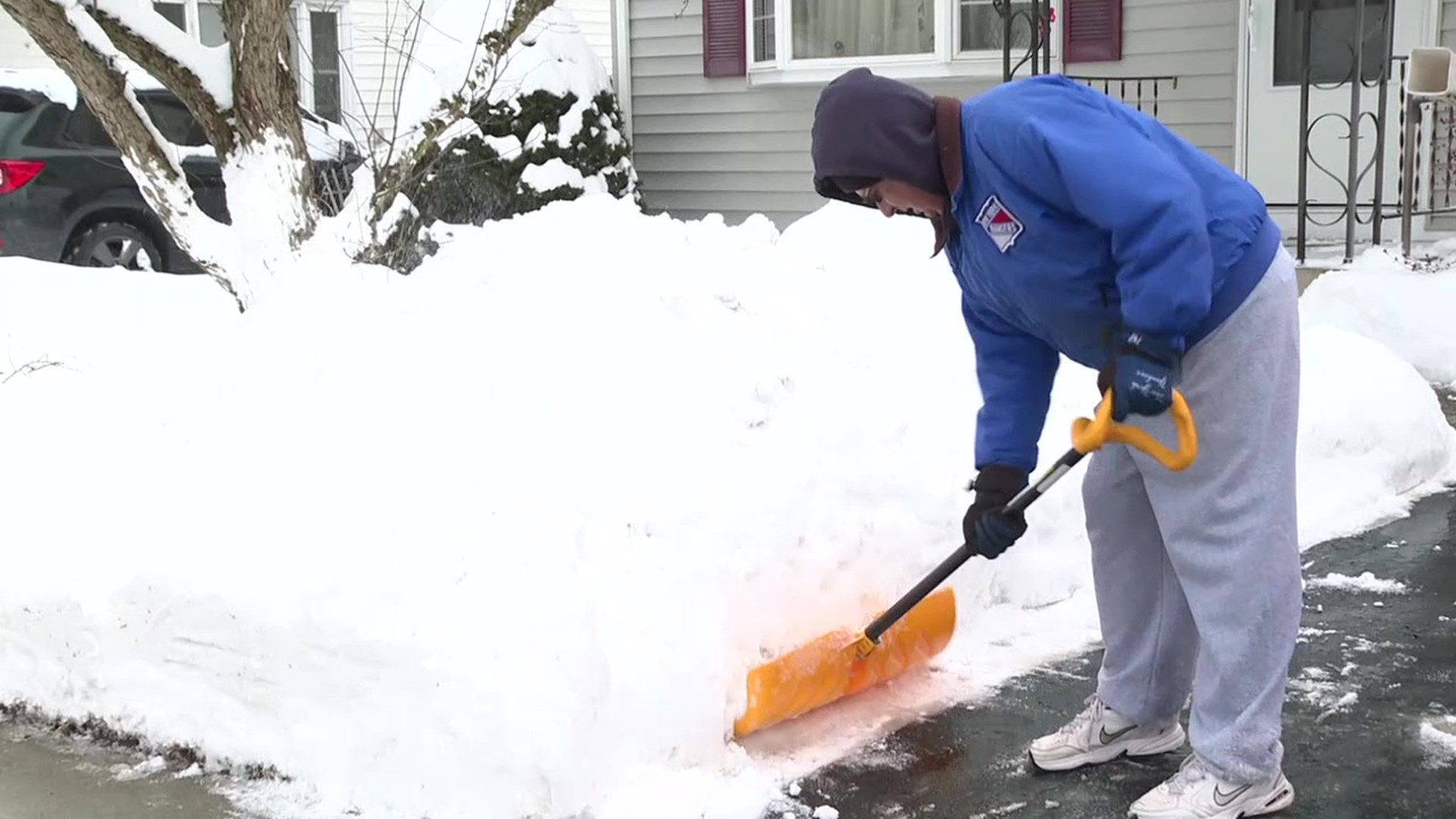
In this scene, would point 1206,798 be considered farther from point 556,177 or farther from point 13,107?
point 13,107

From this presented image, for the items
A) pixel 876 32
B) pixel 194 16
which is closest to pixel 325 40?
pixel 194 16

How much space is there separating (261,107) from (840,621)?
325cm

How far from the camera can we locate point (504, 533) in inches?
134

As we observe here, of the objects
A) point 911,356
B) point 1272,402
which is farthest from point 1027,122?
point 911,356

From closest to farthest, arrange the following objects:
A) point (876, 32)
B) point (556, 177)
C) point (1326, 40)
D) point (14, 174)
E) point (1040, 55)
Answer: point (1326, 40), point (14, 174), point (1040, 55), point (556, 177), point (876, 32)

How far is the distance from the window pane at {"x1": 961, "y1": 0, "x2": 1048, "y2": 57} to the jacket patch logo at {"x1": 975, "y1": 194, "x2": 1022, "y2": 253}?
834 centimetres

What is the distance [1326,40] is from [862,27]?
3.60m

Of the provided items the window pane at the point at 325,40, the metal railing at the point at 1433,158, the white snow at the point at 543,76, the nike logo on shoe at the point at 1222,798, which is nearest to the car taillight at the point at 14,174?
the white snow at the point at 543,76

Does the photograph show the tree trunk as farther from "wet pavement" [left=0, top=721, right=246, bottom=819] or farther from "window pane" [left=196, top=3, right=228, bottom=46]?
"window pane" [left=196, top=3, right=228, bottom=46]

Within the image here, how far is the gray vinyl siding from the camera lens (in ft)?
33.7

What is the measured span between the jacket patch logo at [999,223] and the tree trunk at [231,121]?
3.56m

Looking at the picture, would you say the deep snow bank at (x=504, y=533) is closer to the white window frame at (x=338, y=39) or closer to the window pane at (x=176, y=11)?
the white window frame at (x=338, y=39)

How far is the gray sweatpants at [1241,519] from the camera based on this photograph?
2.78 metres

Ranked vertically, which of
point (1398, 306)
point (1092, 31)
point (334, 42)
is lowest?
point (1398, 306)
